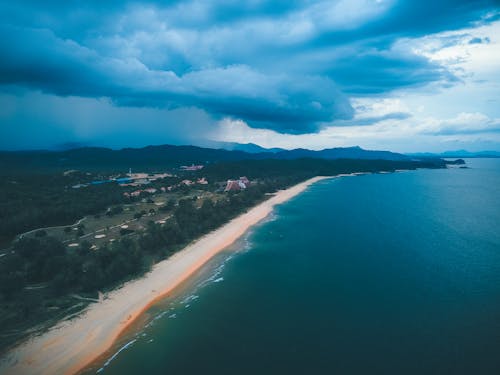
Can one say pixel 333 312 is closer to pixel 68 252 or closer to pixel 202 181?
pixel 68 252

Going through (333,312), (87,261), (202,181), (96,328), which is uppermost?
(202,181)

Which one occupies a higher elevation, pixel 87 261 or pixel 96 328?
pixel 87 261

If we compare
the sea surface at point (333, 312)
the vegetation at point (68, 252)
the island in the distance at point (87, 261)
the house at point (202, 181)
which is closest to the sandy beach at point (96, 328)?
the island in the distance at point (87, 261)

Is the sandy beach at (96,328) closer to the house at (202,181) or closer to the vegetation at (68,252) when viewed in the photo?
the vegetation at (68,252)

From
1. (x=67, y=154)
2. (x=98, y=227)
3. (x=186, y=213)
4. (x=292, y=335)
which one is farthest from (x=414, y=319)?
(x=67, y=154)

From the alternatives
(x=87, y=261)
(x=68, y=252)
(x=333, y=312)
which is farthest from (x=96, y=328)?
(x=68, y=252)
